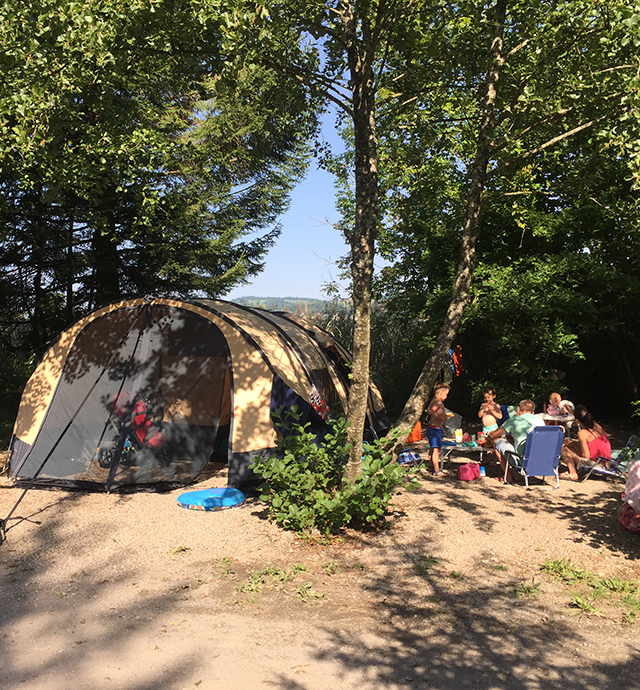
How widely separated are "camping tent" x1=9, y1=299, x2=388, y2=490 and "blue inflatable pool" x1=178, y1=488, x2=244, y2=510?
0.89ft

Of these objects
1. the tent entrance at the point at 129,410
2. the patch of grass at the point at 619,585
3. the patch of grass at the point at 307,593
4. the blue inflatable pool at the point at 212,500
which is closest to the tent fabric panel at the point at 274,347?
the tent entrance at the point at 129,410

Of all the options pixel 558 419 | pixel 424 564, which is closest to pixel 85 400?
pixel 424 564

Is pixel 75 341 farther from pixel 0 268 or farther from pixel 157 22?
pixel 0 268

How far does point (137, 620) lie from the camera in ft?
13.8

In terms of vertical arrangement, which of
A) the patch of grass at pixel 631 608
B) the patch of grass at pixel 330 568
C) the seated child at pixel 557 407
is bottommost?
the patch of grass at pixel 330 568

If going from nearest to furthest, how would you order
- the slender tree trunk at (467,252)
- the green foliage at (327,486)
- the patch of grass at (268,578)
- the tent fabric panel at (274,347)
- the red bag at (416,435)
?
the patch of grass at (268,578)
the green foliage at (327,486)
the slender tree trunk at (467,252)
the tent fabric panel at (274,347)
the red bag at (416,435)

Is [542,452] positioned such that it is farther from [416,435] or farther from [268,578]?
[268,578]

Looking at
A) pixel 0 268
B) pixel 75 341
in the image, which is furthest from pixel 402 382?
pixel 0 268

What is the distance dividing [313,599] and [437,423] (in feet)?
12.9

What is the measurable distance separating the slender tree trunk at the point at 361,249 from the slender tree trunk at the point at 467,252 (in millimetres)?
1315

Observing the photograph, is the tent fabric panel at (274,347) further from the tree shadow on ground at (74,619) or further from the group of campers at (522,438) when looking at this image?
the tree shadow on ground at (74,619)

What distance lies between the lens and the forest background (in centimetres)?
617

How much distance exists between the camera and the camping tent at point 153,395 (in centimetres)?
748

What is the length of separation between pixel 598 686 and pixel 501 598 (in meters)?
1.25
